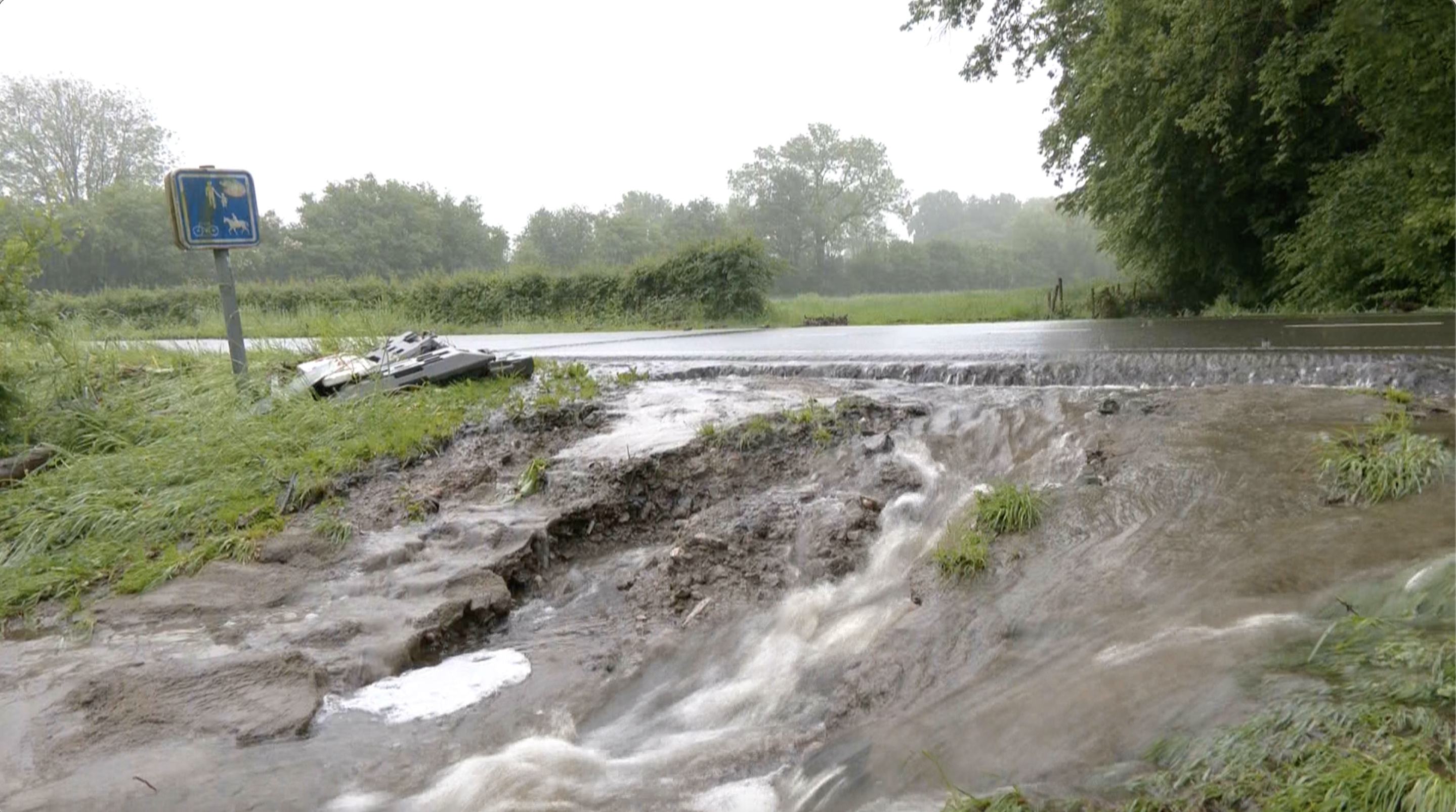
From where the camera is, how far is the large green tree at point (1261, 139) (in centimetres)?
1302

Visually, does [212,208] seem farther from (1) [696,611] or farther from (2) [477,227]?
(2) [477,227]

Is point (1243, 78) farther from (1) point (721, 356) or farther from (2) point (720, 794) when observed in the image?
(2) point (720, 794)

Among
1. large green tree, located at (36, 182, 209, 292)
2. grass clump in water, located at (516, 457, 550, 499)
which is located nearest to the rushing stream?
grass clump in water, located at (516, 457, 550, 499)

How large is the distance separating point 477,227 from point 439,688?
62.5 meters

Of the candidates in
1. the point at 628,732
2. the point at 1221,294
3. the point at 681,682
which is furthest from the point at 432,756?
the point at 1221,294

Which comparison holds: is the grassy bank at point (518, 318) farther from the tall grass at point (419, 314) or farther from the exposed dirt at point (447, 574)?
the exposed dirt at point (447, 574)

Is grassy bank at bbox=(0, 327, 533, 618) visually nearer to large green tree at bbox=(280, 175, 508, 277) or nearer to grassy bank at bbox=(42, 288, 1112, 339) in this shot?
grassy bank at bbox=(42, 288, 1112, 339)

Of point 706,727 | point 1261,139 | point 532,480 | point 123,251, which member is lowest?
point 706,727

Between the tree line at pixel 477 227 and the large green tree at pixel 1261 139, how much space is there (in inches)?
122

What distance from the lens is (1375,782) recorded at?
6.62ft

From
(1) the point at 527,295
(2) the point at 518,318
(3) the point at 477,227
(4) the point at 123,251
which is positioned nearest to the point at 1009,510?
(2) the point at 518,318

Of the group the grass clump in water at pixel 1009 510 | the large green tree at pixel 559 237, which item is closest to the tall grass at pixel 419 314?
the grass clump in water at pixel 1009 510

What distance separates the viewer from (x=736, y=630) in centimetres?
413

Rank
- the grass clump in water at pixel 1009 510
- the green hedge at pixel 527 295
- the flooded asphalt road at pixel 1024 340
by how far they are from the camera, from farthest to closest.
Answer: the green hedge at pixel 527 295 → the flooded asphalt road at pixel 1024 340 → the grass clump in water at pixel 1009 510
